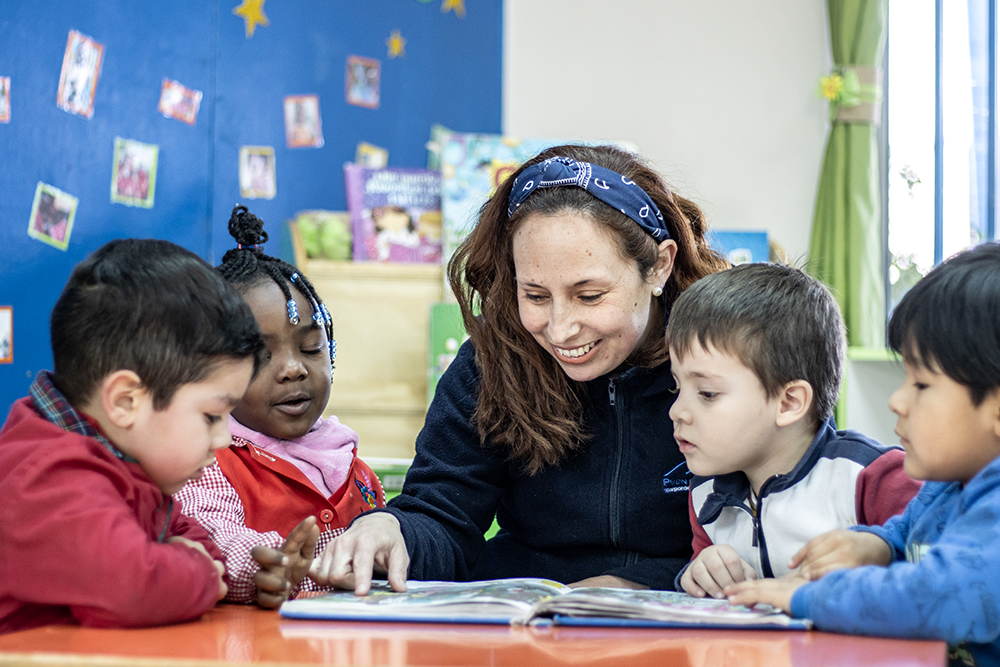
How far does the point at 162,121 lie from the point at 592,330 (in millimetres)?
1855

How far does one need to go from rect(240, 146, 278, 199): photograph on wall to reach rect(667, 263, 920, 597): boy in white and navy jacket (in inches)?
87.1

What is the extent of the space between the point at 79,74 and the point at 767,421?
6.60ft

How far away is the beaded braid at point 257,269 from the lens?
158cm

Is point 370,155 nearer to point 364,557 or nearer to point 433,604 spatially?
point 364,557

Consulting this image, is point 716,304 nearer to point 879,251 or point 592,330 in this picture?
point 592,330

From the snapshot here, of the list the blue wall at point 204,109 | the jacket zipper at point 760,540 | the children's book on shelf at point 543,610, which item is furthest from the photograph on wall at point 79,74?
the jacket zipper at point 760,540

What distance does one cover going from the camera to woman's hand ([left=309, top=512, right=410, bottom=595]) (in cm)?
111

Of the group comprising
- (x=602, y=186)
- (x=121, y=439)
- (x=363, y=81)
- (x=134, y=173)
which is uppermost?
(x=363, y=81)

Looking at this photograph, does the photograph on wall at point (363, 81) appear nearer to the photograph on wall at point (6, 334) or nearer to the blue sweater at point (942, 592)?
the photograph on wall at point (6, 334)

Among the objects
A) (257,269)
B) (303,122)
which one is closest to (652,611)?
(257,269)

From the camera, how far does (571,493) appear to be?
1.50m

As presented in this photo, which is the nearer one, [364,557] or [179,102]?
[364,557]

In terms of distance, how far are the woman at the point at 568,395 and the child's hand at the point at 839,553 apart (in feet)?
1.18

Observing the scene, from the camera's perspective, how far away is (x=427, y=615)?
0.91 meters
